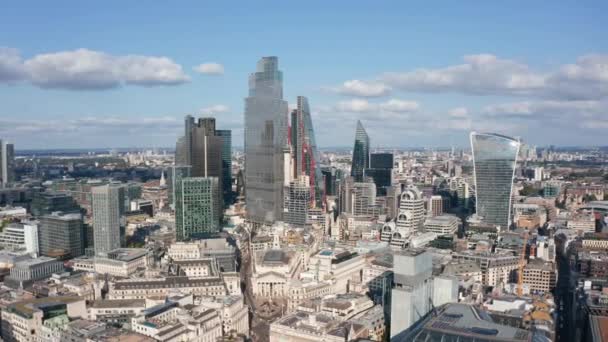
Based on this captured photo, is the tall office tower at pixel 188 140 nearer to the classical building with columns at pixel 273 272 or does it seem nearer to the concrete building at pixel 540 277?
the classical building with columns at pixel 273 272

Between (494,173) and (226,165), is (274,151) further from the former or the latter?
(494,173)

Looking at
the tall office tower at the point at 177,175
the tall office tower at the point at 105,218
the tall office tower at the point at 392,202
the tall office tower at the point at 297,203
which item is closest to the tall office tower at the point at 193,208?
the tall office tower at the point at 177,175

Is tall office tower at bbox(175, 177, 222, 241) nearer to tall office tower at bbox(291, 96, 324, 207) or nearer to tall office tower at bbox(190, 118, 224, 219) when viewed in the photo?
A: tall office tower at bbox(291, 96, 324, 207)

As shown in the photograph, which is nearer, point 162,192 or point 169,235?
point 169,235

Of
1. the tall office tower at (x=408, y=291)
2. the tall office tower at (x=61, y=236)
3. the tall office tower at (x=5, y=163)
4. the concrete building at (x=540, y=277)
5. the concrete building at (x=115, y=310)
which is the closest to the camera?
the tall office tower at (x=408, y=291)

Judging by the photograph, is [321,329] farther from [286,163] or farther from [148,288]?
[286,163]

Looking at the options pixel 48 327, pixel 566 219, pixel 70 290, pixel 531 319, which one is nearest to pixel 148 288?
pixel 70 290
